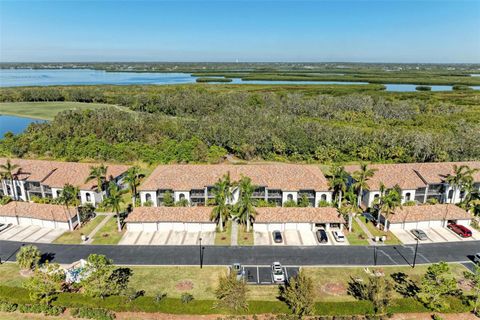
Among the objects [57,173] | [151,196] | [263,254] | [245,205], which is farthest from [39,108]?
[263,254]

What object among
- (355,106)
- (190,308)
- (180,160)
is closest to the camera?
(190,308)

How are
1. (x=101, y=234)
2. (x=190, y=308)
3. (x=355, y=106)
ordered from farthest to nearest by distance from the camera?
1. (x=355, y=106)
2. (x=101, y=234)
3. (x=190, y=308)

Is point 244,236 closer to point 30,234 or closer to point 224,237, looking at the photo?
point 224,237

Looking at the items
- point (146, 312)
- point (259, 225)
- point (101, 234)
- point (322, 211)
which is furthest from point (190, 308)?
point (322, 211)

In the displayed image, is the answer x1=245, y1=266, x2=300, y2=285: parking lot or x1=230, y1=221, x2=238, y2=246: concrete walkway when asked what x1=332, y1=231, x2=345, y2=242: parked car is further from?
x1=230, y1=221, x2=238, y2=246: concrete walkway

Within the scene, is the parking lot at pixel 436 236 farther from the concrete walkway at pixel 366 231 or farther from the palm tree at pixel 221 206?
the palm tree at pixel 221 206

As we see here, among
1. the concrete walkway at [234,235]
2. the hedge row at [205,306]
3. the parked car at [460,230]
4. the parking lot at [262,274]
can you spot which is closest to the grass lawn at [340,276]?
the parking lot at [262,274]

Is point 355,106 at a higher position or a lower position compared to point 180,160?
higher

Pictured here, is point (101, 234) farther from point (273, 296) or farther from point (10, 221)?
point (273, 296)
